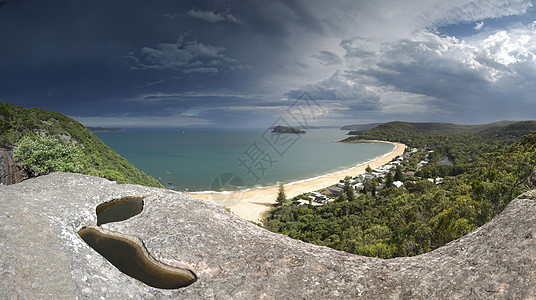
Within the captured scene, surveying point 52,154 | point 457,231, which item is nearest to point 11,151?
point 52,154

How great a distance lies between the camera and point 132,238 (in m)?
7.21

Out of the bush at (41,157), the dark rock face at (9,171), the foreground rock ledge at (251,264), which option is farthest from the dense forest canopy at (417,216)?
the dark rock face at (9,171)

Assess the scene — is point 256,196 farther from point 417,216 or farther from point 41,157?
point 41,157

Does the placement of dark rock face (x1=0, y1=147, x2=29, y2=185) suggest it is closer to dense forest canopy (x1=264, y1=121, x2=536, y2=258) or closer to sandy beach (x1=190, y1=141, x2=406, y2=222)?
dense forest canopy (x1=264, y1=121, x2=536, y2=258)

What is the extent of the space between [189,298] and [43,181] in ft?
39.2

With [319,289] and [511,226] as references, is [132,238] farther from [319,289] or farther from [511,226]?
[511,226]

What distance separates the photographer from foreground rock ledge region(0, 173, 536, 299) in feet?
13.0

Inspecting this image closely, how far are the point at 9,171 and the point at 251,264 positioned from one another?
63.1ft

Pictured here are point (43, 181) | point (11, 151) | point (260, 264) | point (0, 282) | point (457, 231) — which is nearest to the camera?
point (0, 282)

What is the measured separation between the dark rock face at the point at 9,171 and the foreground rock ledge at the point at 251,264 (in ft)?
36.8

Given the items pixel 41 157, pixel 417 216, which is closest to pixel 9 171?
pixel 41 157

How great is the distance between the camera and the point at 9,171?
1491 cm

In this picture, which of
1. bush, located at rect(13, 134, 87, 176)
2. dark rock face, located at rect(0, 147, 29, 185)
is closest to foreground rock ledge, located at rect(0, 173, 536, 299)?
dark rock face, located at rect(0, 147, 29, 185)

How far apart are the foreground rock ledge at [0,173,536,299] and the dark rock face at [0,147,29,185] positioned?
36.8ft
